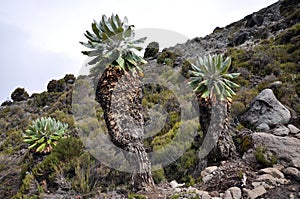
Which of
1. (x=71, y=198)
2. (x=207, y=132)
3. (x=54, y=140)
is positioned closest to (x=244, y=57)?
(x=207, y=132)

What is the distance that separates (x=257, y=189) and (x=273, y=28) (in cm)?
1969

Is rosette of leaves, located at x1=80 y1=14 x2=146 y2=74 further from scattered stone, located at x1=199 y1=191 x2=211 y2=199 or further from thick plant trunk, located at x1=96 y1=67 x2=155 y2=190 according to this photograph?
scattered stone, located at x1=199 y1=191 x2=211 y2=199

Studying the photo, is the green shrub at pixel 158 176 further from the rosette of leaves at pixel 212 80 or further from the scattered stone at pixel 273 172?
the scattered stone at pixel 273 172

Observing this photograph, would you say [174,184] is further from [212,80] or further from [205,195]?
[212,80]

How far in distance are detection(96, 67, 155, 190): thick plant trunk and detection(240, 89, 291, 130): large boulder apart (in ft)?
11.9

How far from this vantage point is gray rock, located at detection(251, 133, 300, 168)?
5641 mm

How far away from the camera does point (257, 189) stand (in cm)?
491

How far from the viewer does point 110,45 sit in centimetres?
611

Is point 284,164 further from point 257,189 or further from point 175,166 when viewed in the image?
point 175,166

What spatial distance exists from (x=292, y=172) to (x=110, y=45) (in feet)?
15.6

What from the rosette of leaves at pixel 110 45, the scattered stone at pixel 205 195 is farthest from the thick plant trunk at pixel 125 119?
the scattered stone at pixel 205 195

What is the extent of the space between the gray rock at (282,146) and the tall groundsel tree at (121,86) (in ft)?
9.11

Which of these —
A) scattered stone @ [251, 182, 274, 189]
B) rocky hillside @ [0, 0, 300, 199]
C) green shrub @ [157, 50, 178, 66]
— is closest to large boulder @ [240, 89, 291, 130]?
rocky hillside @ [0, 0, 300, 199]

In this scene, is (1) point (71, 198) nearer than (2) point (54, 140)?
Yes
